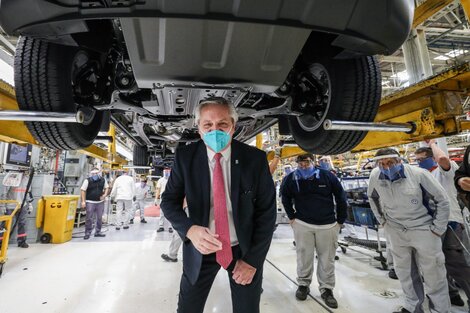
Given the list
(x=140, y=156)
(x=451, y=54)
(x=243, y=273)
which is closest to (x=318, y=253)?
(x=243, y=273)

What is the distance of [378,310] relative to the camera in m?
2.41

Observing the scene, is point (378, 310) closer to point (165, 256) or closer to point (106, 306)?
point (106, 306)

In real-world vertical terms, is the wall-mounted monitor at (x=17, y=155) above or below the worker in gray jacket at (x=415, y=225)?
above

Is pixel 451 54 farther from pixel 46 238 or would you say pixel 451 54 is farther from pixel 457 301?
pixel 46 238

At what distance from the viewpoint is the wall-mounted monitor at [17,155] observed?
14.4 feet

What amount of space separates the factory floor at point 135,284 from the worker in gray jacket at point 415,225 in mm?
377

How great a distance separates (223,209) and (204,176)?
0.64 feet

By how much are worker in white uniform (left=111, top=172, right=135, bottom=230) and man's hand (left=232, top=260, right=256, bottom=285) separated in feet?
20.6

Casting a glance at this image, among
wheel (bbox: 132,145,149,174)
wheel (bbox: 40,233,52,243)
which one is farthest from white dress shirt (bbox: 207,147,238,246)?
wheel (bbox: 40,233,52,243)

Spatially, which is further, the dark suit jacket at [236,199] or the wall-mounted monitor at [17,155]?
the wall-mounted monitor at [17,155]

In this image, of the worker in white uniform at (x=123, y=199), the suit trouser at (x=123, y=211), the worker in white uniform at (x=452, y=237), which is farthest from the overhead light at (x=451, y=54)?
the suit trouser at (x=123, y=211)

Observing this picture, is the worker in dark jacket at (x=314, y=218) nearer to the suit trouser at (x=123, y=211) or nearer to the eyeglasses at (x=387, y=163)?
the eyeglasses at (x=387, y=163)

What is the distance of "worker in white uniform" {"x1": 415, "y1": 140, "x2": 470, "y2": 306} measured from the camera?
2377 mm

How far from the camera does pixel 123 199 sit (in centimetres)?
675
